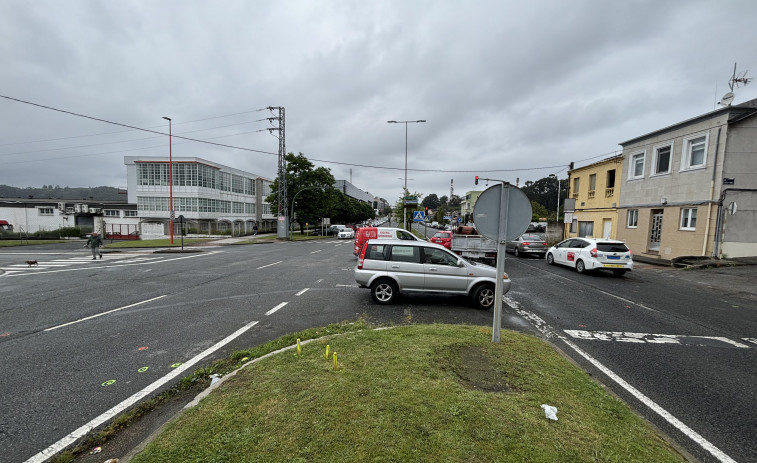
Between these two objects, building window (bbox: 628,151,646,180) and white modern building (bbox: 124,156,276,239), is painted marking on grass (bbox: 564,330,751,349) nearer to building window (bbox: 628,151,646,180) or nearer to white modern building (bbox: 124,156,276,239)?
building window (bbox: 628,151,646,180)

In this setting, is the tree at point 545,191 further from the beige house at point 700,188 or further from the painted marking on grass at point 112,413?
the painted marking on grass at point 112,413

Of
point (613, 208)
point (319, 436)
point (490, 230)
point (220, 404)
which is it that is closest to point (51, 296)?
point (220, 404)

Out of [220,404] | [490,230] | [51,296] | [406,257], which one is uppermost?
[490,230]

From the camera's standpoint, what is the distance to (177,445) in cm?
254

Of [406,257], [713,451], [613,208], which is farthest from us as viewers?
[613,208]

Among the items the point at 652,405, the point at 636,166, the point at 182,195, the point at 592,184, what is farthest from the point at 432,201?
the point at 652,405

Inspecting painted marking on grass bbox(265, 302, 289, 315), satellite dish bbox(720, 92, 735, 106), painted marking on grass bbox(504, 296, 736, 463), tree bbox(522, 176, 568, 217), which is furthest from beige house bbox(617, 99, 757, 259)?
tree bbox(522, 176, 568, 217)

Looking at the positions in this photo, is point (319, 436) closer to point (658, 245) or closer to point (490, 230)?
point (490, 230)

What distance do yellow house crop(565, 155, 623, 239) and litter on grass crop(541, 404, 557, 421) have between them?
902 inches

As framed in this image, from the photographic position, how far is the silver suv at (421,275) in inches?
302

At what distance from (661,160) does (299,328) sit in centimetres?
2275

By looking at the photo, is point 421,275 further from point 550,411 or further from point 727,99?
point 727,99

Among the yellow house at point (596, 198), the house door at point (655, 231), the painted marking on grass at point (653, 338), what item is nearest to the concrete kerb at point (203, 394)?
the painted marking on grass at point (653, 338)

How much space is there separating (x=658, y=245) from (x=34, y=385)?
24.9 meters
